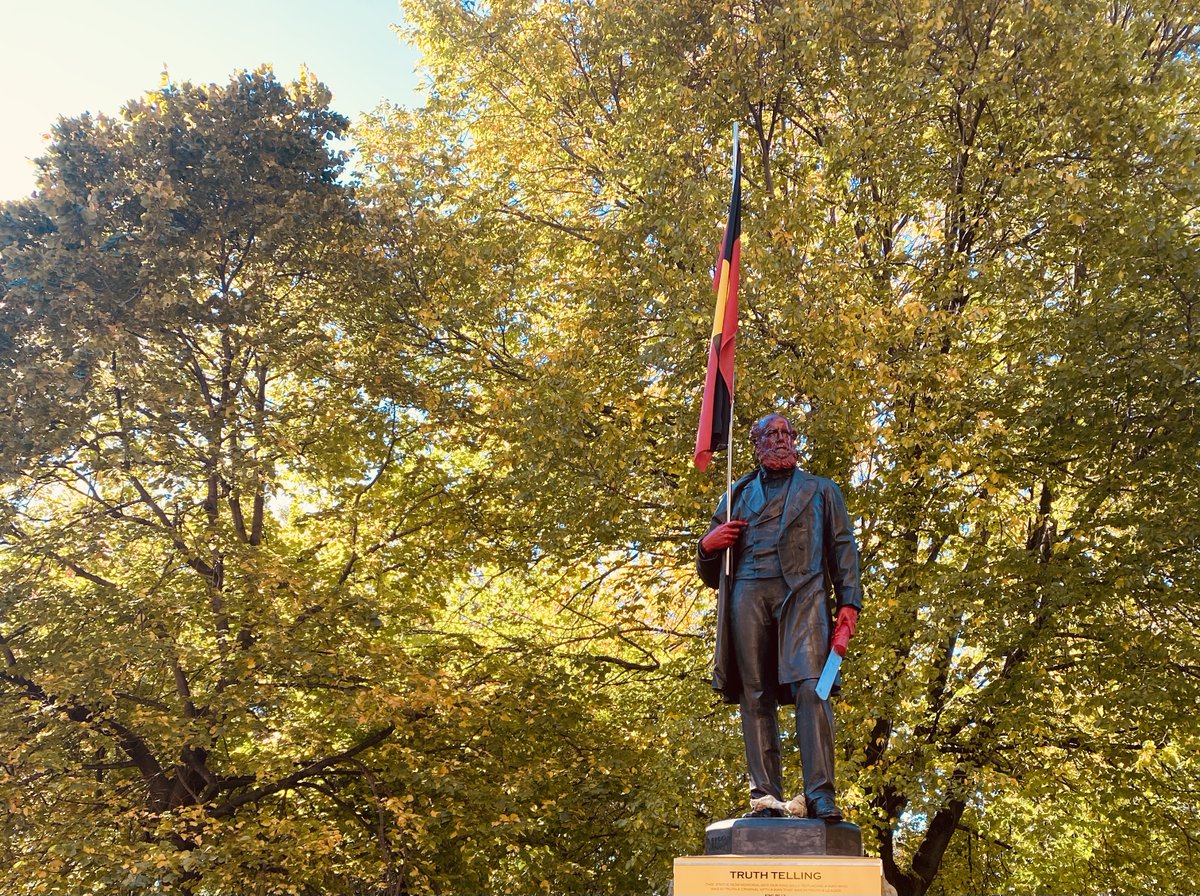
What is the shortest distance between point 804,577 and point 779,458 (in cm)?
64

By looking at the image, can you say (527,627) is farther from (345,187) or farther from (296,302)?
(345,187)

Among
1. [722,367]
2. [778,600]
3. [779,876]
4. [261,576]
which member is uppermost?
[261,576]

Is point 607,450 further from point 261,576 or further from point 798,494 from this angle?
point 798,494

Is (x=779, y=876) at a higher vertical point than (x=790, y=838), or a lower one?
lower

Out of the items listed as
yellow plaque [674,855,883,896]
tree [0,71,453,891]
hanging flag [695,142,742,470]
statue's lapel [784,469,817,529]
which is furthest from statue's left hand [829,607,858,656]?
tree [0,71,453,891]

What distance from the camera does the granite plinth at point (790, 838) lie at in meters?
4.70

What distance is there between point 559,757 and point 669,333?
5063 mm

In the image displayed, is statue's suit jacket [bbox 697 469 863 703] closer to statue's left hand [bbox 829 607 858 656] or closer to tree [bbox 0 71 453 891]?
statue's left hand [bbox 829 607 858 656]

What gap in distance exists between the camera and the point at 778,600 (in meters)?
5.40

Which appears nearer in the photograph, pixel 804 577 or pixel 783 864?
pixel 783 864

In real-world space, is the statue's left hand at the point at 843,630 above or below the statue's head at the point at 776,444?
below

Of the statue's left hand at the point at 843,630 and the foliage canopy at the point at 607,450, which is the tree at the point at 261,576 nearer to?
the foliage canopy at the point at 607,450

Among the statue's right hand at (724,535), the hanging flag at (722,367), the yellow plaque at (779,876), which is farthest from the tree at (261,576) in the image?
the yellow plaque at (779,876)

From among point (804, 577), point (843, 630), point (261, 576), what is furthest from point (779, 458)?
point (261, 576)
